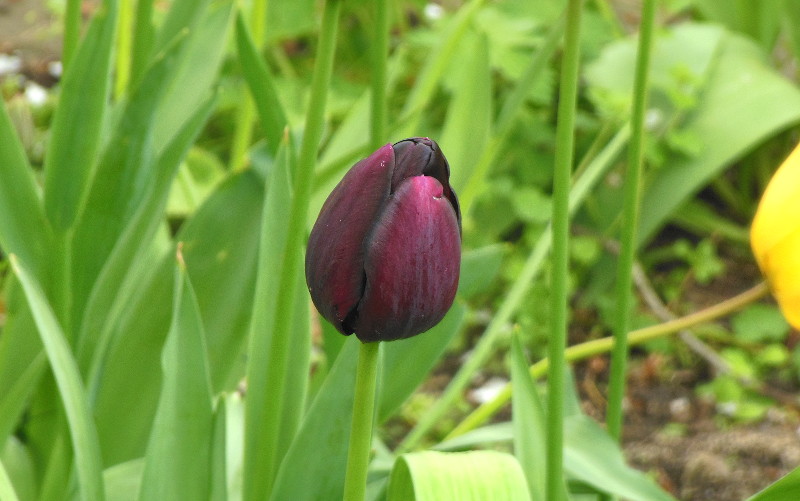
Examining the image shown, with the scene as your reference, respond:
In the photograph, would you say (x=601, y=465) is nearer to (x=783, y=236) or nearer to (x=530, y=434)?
(x=530, y=434)

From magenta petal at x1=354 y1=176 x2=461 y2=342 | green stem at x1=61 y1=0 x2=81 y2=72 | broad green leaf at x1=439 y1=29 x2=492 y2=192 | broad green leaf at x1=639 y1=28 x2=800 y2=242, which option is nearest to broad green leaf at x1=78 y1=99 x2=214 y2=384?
green stem at x1=61 y1=0 x2=81 y2=72

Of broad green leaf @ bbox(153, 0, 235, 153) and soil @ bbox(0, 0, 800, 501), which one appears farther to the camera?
soil @ bbox(0, 0, 800, 501)

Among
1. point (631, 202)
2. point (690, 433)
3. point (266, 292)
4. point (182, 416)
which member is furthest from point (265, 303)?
point (690, 433)

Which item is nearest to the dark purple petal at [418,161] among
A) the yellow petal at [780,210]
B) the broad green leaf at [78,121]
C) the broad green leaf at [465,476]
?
the broad green leaf at [465,476]

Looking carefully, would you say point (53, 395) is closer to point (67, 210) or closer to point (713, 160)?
point (67, 210)

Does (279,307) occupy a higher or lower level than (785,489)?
higher

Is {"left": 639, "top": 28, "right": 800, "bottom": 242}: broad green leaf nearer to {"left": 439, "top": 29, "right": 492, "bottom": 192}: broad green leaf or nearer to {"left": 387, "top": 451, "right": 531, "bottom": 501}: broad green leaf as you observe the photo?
{"left": 439, "top": 29, "right": 492, "bottom": 192}: broad green leaf
